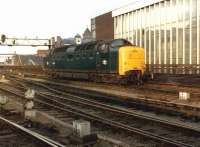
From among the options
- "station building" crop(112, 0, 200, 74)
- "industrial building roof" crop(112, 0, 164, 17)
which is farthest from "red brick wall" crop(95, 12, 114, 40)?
"station building" crop(112, 0, 200, 74)

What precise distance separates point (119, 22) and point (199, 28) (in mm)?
15362

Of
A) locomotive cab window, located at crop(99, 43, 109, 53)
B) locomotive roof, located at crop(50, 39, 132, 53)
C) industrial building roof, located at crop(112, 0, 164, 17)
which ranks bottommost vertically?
locomotive cab window, located at crop(99, 43, 109, 53)

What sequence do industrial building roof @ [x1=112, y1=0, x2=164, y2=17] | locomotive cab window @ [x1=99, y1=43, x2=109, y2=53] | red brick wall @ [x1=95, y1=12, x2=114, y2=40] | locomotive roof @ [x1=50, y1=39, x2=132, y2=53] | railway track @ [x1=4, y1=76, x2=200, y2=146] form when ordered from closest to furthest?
railway track @ [x1=4, y1=76, x2=200, y2=146] < locomotive roof @ [x1=50, y1=39, x2=132, y2=53] < locomotive cab window @ [x1=99, y1=43, x2=109, y2=53] < industrial building roof @ [x1=112, y1=0, x2=164, y2=17] < red brick wall @ [x1=95, y1=12, x2=114, y2=40]

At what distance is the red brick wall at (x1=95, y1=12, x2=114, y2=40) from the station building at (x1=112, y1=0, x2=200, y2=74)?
4127 millimetres

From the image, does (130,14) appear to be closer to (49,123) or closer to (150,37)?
(150,37)

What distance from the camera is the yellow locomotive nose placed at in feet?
76.6

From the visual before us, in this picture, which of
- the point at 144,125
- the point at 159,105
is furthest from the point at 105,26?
the point at 144,125

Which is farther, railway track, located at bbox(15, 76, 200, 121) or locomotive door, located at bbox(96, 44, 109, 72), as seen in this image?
locomotive door, located at bbox(96, 44, 109, 72)

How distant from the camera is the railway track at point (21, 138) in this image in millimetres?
9242

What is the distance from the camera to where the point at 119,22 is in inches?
1790

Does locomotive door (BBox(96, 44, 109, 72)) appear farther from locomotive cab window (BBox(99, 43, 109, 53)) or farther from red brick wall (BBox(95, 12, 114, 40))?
red brick wall (BBox(95, 12, 114, 40))

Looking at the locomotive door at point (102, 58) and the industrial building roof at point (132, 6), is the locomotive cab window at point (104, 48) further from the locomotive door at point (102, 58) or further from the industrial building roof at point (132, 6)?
the industrial building roof at point (132, 6)

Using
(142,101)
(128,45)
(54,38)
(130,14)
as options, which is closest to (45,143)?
(142,101)

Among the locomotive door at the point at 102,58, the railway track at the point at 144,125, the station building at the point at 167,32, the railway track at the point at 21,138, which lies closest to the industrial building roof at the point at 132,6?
the station building at the point at 167,32
